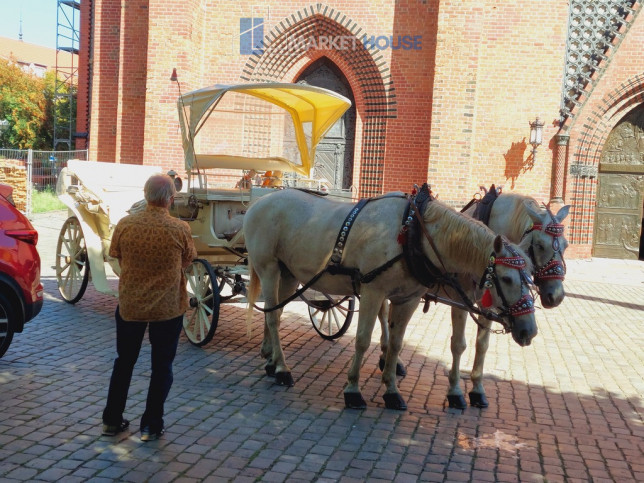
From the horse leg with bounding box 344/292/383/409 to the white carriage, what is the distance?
1.52 metres

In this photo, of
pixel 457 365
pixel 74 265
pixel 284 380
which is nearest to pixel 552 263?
pixel 457 365

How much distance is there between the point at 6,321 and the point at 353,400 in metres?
3.08

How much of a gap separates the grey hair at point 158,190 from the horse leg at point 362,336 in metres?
1.78

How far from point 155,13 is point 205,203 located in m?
10.3

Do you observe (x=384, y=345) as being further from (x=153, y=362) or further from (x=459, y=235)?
(x=153, y=362)

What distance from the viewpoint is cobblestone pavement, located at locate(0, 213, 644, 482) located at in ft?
14.2

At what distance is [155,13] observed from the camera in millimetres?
16469

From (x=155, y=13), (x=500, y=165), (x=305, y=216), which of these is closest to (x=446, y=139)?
(x=500, y=165)

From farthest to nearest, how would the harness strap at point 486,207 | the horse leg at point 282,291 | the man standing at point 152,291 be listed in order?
the horse leg at point 282,291 < the harness strap at point 486,207 < the man standing at point 152,291

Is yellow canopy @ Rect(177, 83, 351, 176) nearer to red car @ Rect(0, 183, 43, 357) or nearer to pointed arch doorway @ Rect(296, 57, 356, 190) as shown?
red car @ Rect(0, 183, 43, 357)

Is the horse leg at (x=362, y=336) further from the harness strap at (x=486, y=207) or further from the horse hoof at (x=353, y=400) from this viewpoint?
the harness strap at (x=486, y=207)

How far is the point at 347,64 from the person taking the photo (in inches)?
691

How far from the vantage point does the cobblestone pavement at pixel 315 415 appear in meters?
4.34

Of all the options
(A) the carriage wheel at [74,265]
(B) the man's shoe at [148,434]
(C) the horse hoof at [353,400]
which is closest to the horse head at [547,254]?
(C) the horse hoof at [353,400]
